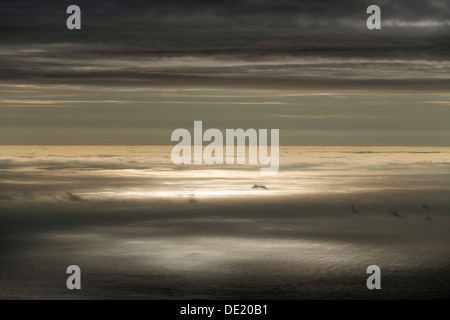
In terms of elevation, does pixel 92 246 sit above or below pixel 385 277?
above

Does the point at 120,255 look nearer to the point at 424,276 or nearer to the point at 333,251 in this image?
the point at 333,251

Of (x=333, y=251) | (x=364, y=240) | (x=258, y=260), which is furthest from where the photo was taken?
(x=364, y=240)

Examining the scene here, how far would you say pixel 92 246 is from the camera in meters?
158

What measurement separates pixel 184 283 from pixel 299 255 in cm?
4040

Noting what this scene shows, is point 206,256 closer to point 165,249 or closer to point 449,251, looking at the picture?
point 165,249

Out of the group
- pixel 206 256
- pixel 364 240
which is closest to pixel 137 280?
pixel 206 256

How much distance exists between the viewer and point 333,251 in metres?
153
